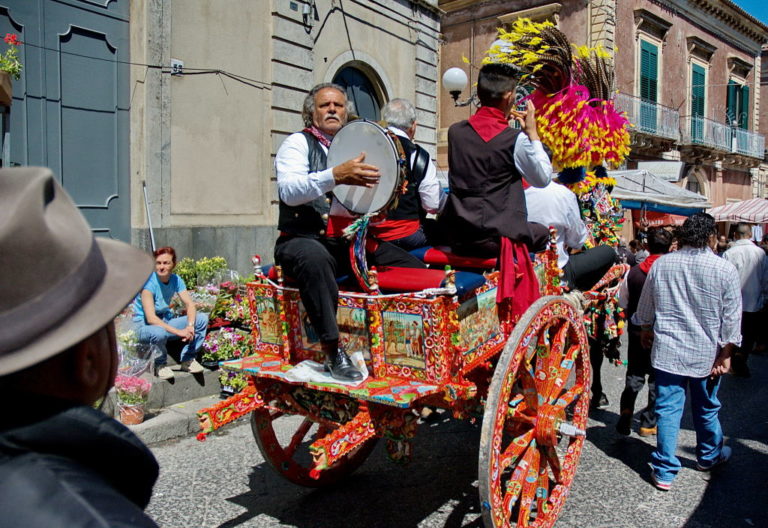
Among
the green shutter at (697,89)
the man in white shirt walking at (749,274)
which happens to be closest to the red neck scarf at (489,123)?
the man in white shirt walking at (749,274)

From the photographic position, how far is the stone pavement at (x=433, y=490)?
3809mm

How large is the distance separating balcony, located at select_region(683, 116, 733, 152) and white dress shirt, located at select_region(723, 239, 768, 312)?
54.1 ft

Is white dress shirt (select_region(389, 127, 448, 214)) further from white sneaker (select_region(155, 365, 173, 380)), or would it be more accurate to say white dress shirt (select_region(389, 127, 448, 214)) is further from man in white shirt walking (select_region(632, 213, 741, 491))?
white sneaker (select_region(155, 365, 173, 380))

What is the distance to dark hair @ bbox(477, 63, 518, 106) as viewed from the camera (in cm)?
376

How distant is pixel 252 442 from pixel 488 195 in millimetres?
2722

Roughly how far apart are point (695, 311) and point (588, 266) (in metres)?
0.92

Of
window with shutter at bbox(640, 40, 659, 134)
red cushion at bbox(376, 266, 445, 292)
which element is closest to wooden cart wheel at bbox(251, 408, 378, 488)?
red cushion at bbox(376, 266, 445, 292)

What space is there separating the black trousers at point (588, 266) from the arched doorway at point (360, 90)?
23.8 feet

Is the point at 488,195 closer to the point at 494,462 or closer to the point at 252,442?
the point at 494,462

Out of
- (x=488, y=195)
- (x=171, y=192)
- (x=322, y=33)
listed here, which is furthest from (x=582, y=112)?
(x=322, y=33)

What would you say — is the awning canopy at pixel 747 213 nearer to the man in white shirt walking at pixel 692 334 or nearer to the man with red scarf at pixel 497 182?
the man in white shirt walking at pixel 692 334

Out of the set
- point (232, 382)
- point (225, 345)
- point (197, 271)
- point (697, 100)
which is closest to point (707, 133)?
point (697, 100)

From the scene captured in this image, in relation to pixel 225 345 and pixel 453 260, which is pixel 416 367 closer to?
pixel 453 260

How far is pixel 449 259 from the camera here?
374 cm
